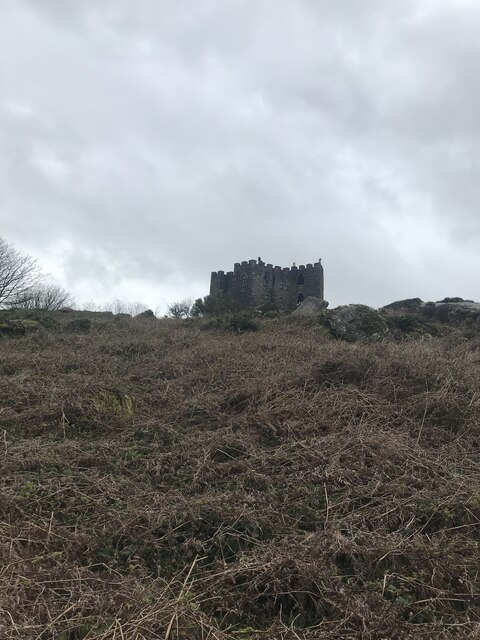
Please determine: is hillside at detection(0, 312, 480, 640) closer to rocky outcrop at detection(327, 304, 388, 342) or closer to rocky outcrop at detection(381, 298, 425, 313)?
rocky outcrop at detection(327, 304, 388, 342)

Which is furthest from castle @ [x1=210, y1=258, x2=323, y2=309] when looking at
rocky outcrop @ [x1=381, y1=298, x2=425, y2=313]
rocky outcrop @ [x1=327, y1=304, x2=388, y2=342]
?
rocky outcrop @ [x1=327, y1=304, x2=388, y2=342]

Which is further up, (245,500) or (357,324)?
(357,324)

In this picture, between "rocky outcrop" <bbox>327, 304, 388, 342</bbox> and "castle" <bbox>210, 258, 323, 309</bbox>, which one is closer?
"rocky outcrop" <bbox>327, 304, 388, 342</bbox>

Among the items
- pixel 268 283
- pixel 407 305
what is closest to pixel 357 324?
pixel 407 305

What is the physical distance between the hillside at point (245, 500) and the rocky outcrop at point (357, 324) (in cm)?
351

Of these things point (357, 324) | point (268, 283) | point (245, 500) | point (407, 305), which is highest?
point (268, 283)

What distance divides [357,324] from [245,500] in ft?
29.0

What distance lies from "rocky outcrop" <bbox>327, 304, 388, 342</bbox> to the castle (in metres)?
18.5

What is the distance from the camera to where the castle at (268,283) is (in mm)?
32888

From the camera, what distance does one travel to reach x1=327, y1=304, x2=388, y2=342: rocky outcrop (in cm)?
1189

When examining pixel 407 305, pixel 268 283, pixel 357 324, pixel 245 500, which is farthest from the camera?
pixel 268 283

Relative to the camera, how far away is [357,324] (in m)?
12.3

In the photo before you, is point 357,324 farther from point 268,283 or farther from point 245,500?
point 268,283

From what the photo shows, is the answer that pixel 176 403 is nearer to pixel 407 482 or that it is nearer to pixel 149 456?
pixel 149 456
